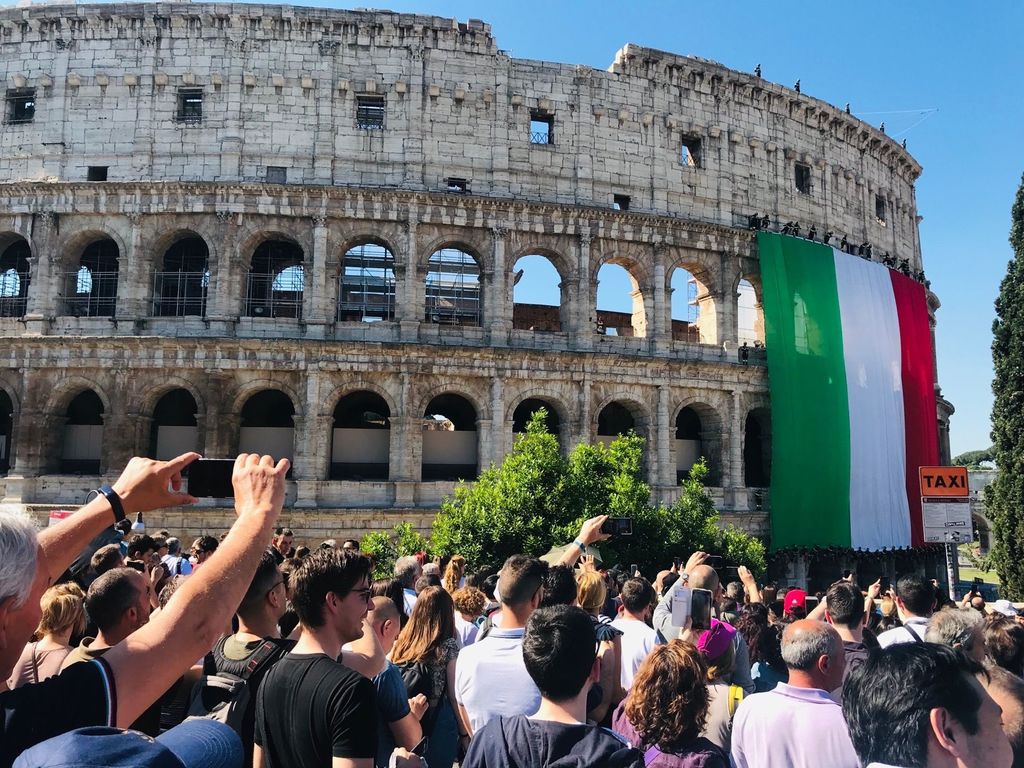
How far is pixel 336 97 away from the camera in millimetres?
Result: 22922

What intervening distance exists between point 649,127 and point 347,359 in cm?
1257

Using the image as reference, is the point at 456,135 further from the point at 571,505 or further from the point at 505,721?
the point at 505,721

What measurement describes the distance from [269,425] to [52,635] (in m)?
19.5

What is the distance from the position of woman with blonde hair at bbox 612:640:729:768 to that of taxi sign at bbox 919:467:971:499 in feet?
41.0

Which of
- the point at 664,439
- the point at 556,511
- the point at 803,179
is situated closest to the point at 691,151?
the point at 803,179

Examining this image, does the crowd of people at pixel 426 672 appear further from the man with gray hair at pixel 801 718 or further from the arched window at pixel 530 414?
the arched window at pixel 530 414

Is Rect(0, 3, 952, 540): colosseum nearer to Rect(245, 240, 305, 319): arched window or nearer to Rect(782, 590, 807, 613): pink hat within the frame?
Rect(245, 240, 305, 319): arched window

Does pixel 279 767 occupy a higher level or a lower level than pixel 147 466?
lower

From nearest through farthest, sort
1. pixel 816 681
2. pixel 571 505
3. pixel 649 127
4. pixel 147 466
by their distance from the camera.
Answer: pixel 147 466 → pixel 816 681 → pixel 571 505 → pixel 649 127

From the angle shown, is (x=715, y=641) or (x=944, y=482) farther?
(x=944, y=482)

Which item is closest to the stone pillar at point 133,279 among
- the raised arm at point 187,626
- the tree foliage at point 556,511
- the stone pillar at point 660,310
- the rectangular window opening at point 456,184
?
the rectangular window opening at point 456,184

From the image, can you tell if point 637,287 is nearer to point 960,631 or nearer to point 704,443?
point 704,443

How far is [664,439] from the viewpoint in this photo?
77.9 feet

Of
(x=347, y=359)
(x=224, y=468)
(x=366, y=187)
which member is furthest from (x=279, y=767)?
(x=366, y=187)
